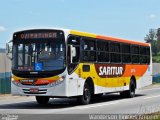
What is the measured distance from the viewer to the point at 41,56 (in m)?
19.9

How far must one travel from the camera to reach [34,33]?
67.5 feet

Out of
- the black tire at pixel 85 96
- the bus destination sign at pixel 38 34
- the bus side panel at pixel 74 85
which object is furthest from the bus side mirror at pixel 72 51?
the black tire at pixel 85 96

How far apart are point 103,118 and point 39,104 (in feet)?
24.4

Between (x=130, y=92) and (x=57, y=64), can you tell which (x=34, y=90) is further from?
(x=130, y=92)

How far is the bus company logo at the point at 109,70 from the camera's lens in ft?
76.1

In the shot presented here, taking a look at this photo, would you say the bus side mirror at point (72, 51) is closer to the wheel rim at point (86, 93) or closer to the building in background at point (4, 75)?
the wheel rim at point (86, 93)

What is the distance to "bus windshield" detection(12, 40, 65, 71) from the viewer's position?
65.2 ft

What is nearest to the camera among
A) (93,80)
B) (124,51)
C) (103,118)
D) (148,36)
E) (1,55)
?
(103,118)

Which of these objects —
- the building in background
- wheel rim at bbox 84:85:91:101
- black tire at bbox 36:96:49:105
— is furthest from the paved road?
the building in background

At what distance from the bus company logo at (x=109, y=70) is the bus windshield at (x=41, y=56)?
11.1ft

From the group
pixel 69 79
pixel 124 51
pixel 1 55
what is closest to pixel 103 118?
pixel 69 79

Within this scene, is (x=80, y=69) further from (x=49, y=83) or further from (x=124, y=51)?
(x=124, y=51)

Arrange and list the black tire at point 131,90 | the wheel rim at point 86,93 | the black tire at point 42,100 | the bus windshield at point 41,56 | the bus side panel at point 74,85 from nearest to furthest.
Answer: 1. the bus windshield at point 41,56
2. the bus side panel at point 74,85
3. the wheel rim at point 86,93
4. the black tire at point 42,100
5. the black tire at point 131,90

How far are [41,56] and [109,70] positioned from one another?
5501 mm
